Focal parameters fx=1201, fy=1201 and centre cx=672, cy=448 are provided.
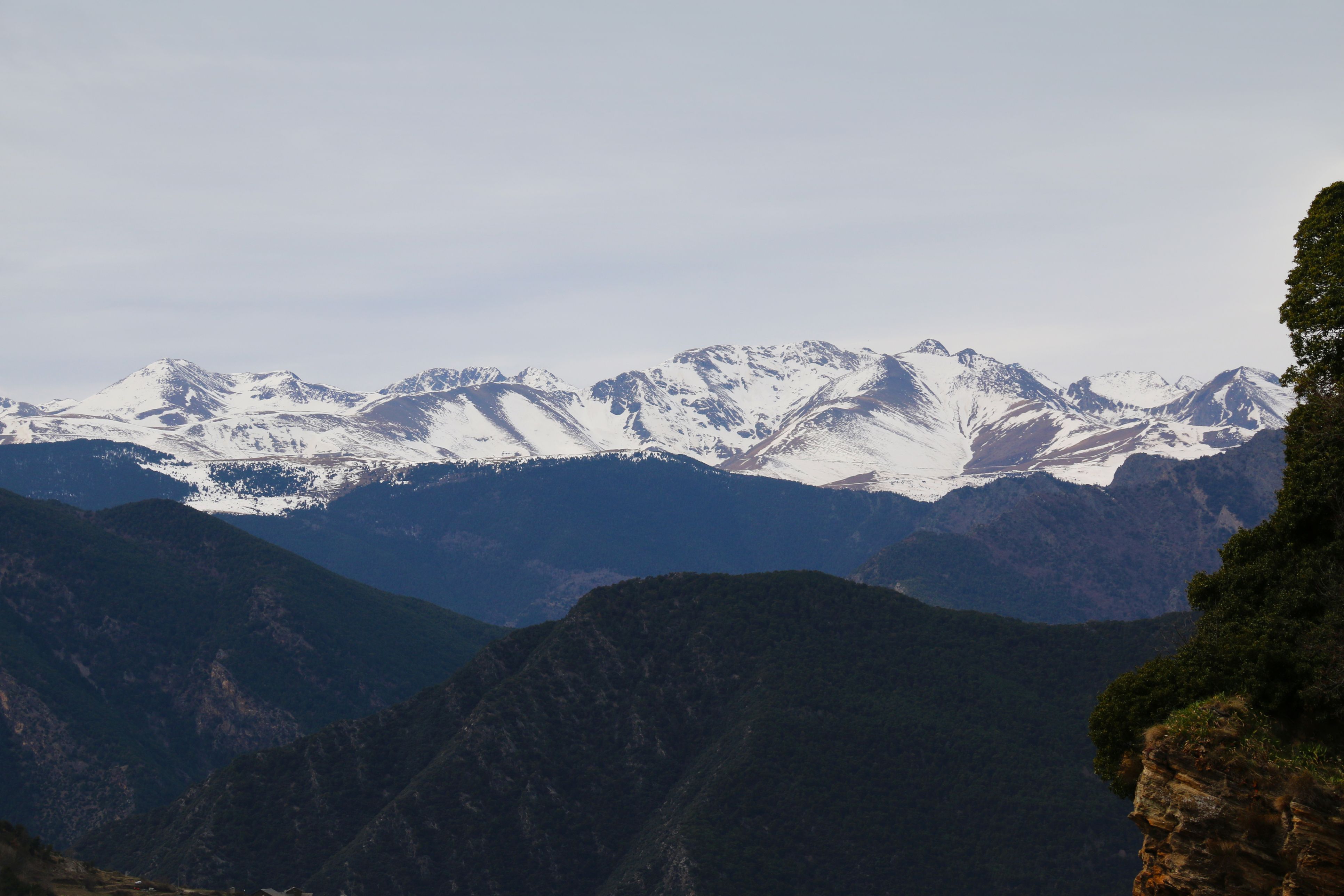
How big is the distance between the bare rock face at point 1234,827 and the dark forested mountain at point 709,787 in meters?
87.6

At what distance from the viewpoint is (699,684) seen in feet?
635

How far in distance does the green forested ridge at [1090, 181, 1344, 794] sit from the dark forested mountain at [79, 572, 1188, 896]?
7318cm

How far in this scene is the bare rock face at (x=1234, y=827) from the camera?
1914 inches

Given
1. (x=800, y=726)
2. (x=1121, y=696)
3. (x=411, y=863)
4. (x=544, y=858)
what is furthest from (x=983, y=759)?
(x=1121, y=696)

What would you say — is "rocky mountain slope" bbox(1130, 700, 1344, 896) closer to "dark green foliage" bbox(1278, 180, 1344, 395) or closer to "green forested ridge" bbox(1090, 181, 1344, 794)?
"green forested ridge" bbox(1090, 181, 1344, 794)

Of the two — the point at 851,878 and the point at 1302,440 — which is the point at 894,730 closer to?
the point at 851,878

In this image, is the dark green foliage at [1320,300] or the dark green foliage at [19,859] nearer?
the dark green foliage at [1320,300]

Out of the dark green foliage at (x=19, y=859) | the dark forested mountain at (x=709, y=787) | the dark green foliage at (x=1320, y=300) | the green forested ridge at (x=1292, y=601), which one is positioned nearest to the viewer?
the green forested ridge at (x=1292, y=601)

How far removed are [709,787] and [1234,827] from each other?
115 meters

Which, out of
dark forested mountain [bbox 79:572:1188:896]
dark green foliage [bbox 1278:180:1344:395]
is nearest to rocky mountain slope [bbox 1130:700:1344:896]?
dark green foliage [bbox 1278:180:1344:395]

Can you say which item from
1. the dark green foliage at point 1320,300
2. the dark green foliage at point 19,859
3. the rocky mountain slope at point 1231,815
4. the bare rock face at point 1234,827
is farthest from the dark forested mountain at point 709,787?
the bare rock face at point 1234,827

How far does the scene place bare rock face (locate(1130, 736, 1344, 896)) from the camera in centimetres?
4862

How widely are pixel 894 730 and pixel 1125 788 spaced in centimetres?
→ 11143

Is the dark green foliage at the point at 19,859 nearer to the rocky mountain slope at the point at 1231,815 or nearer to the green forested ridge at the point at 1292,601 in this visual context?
the green forested ridge at the point at 1292,601
